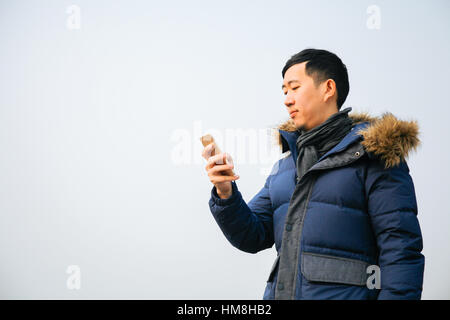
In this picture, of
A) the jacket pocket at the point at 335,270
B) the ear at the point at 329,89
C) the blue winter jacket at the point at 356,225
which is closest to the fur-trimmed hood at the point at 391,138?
the blue winter jacket at the point at 356,225

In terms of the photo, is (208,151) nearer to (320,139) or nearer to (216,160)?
(216,160)

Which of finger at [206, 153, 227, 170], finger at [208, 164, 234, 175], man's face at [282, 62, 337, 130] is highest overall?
man's face at [282, 62, 337, 130]

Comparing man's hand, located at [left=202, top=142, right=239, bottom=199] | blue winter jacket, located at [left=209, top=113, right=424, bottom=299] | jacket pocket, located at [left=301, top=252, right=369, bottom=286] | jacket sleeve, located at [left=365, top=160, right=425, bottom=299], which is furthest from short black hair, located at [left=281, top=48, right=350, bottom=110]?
jacket pocket, located at [left=301, top=252, right=369, bottom=286]

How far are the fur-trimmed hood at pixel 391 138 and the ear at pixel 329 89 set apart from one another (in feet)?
0.70

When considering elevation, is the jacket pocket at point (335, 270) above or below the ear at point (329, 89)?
below

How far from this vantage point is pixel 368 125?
1.38 metres

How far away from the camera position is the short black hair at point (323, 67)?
152 centimetres

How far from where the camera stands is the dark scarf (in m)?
1.40

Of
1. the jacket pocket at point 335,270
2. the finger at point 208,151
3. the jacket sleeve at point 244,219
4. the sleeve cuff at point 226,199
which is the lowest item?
the jacket pocket at point 335,270

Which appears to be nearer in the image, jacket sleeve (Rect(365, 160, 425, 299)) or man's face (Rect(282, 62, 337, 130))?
jacket sleeve (Rect(365, 160, 425, 299))

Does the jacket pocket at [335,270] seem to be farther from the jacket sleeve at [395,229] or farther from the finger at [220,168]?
the finger at [220,168]

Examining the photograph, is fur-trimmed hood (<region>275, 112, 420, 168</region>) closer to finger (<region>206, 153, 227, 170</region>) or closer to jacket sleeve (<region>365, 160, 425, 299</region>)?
jacket sleeve (<region>365, 160, 425, 299</region>)
